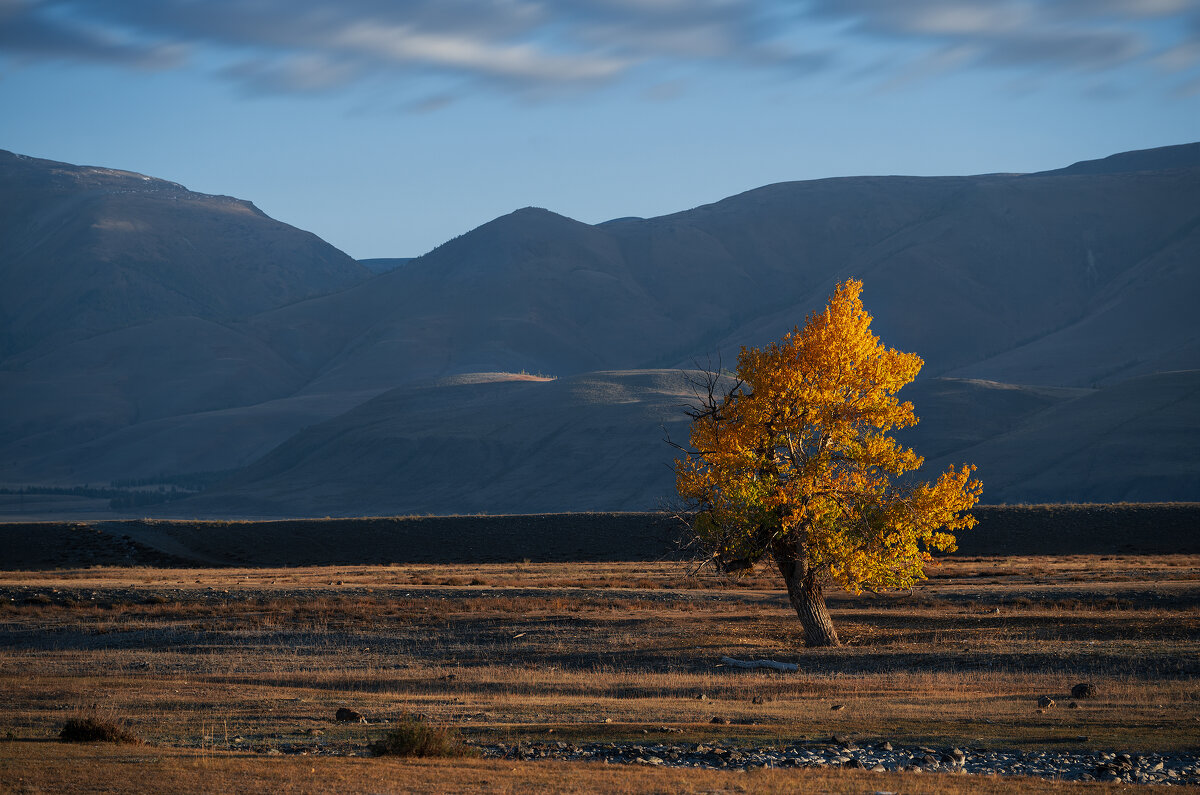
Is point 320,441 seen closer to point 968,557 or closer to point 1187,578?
point 968,557

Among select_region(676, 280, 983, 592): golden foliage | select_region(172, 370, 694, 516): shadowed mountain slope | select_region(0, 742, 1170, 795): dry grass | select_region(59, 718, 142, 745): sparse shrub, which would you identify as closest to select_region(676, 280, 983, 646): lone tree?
select_region(676, 280, 983, 592): golden foliage

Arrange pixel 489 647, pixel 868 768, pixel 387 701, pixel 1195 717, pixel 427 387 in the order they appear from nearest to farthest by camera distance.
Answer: pixel 868 768, pixel 1195 717, pixel 387 701, pixel 489 647, pixel 427 387

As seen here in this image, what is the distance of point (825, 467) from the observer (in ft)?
87.1

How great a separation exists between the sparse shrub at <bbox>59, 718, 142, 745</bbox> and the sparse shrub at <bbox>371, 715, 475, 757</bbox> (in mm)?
3301

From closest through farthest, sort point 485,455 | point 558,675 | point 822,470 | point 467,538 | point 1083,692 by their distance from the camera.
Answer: point 1083,692 < point 558,675 < point 822,470 < point 467,538 < point 485,455

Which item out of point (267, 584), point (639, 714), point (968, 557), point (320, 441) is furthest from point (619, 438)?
point (639, 714)

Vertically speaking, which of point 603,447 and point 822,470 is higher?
point 822,470

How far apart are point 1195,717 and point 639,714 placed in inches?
322

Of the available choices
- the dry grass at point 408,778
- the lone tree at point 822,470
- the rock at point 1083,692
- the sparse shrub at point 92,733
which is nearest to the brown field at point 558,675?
the dry grass at point 408,778

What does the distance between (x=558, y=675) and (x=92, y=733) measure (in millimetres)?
10895

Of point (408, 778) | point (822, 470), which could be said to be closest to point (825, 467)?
point (822, 470)

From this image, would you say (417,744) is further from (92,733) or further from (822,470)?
(822,470)

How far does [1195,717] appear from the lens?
17422mm

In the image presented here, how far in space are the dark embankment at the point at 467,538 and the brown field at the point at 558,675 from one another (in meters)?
26.6
